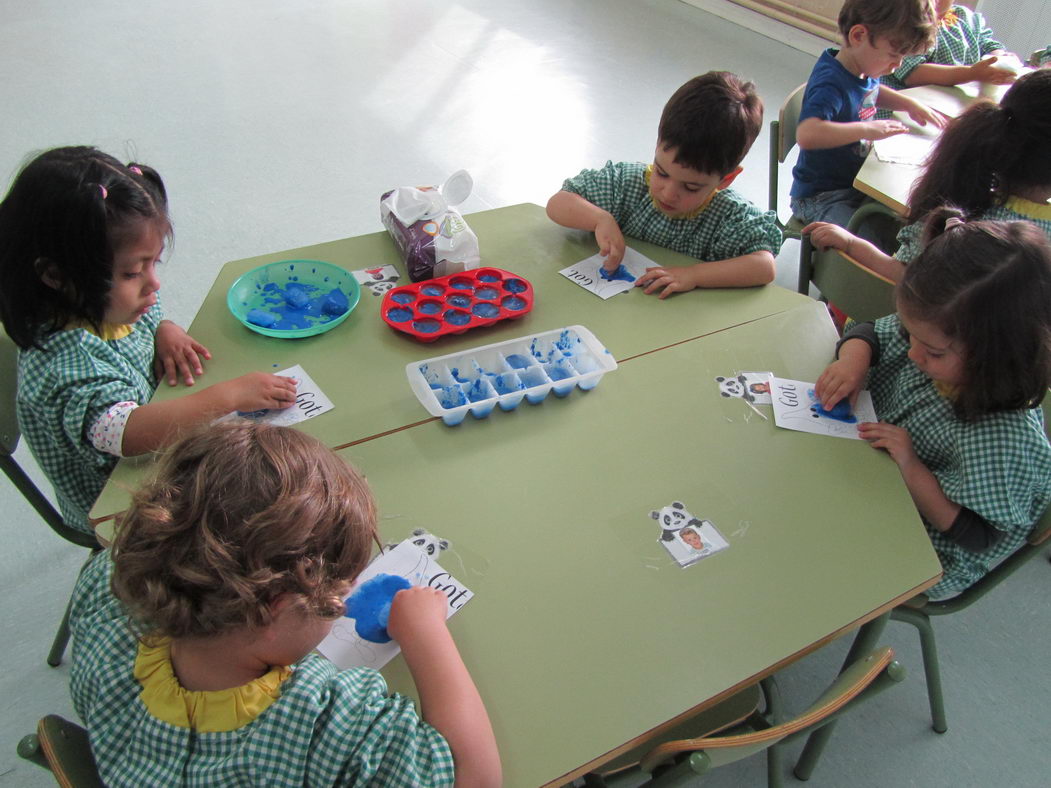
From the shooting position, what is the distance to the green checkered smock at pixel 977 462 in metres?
1.18

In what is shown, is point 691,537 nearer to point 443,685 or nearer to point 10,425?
point 443,685

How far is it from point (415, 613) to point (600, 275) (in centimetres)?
92

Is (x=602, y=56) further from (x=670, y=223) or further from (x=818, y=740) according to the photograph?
(x=818, y=740)

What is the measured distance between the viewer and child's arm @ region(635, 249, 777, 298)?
5.17ft

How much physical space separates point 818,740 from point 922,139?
184 centimetres

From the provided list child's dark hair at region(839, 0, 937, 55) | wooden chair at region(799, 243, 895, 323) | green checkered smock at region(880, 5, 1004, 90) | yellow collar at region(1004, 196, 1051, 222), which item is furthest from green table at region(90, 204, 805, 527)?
green checkered smock at region(880, 5, 1004, 90)

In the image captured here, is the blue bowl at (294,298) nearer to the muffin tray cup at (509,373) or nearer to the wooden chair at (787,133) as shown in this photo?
the muffin tray cup at (509,373)

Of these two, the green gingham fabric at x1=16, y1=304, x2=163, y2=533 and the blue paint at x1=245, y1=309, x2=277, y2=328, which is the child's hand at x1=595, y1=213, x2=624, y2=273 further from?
the green gingham fabric at x1=16, y1=304, x2=163, y2=533

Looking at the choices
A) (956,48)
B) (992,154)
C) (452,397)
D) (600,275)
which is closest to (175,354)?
(452,397)

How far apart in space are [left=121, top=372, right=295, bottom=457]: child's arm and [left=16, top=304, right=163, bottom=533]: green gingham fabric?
0.07 m

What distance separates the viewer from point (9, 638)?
1.60m

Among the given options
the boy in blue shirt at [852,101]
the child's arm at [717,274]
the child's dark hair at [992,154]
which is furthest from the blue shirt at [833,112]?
the child's arm at [717,274]

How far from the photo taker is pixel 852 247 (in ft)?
5.70

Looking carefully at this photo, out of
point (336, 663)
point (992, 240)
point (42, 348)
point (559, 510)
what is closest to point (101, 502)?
point (42, 348)
